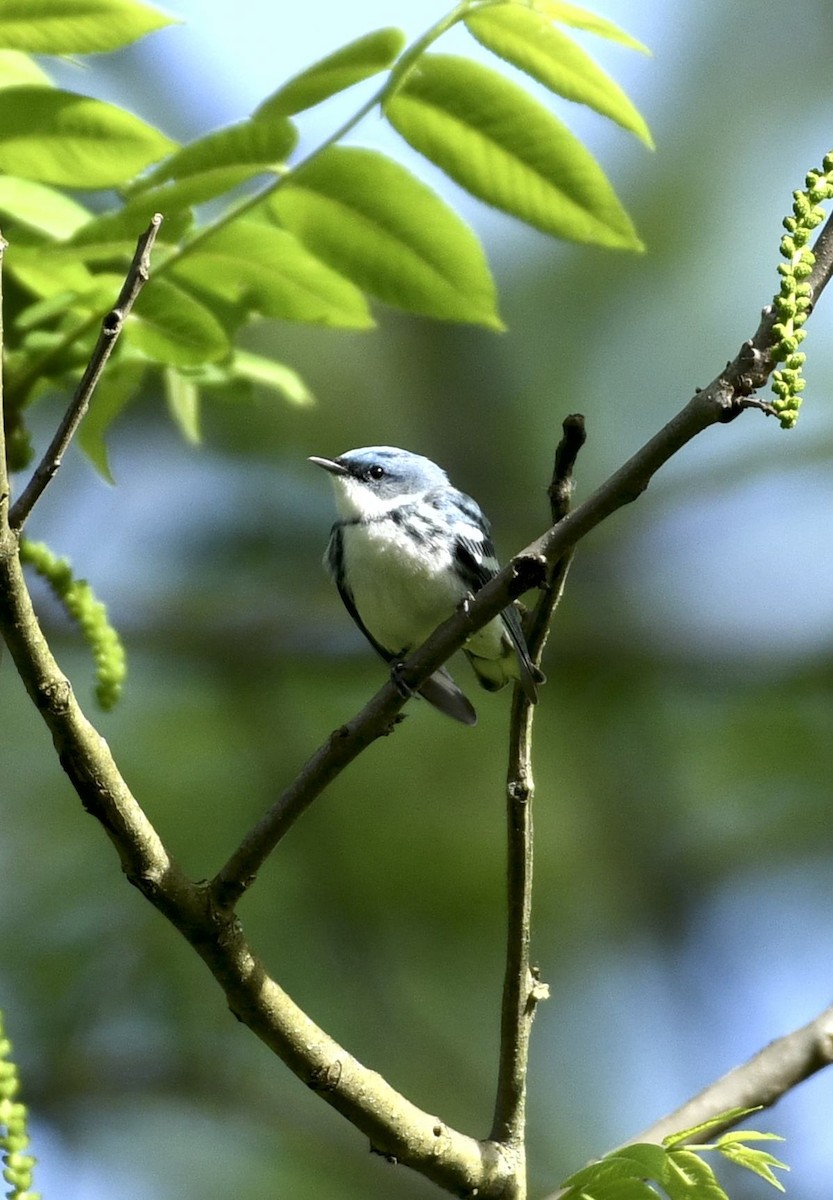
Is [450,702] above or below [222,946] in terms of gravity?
above

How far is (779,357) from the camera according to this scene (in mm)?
1466

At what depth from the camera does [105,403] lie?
9.23 ft

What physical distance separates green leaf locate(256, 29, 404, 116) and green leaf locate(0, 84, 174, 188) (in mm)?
215

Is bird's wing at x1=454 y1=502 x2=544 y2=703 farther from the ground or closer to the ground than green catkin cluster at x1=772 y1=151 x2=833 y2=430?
farther from the ground

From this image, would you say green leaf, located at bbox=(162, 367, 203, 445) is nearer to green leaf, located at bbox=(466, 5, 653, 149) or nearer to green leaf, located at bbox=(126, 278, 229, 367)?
green leaf, located at bbox=(126, 278, 229, 367)

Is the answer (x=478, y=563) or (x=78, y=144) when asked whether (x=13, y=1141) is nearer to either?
(x=78, y=144)

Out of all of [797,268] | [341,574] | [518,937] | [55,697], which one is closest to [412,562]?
[341,574]

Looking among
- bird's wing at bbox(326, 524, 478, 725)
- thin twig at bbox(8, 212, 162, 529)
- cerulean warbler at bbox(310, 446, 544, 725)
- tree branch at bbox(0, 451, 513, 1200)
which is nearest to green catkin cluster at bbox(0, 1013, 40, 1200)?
tree branch at bbox(0, 451, 513, 1200)

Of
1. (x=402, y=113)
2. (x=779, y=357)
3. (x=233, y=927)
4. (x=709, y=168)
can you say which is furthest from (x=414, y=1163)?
(x=709, y=168)

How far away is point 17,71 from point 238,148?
47cm

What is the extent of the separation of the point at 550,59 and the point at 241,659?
3.83 m

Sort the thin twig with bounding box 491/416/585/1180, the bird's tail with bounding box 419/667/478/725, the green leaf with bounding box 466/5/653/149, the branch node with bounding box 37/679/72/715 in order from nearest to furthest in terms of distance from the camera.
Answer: the branch node with bounding box 37/679/72/715 → the thin twig with bounding box 491/416/585/1180 → the green leaf with bounding box 466/5/653/149 → the bird's tail with bounding box 419/667/478/725

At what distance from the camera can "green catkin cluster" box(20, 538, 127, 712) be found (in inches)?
91.0

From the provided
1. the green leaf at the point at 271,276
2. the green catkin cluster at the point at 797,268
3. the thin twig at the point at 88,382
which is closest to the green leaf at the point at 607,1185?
the green catkin cluster at the point at 797,268
